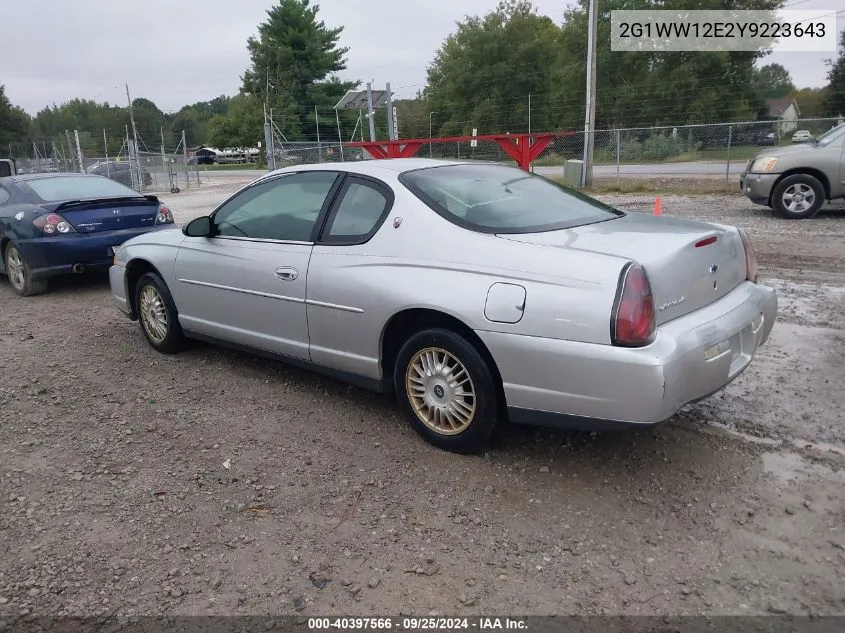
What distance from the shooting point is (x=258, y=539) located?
2.92m

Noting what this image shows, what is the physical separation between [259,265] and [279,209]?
40 centimetres

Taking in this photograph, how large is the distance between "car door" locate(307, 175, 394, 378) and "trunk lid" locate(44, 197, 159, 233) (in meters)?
4.61

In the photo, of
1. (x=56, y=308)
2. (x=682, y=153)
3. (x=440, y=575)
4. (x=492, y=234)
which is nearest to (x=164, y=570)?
(x=440, y=575)

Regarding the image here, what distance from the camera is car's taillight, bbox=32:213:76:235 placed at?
24.1ft

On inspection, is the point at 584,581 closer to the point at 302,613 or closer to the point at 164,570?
the point at 302,613

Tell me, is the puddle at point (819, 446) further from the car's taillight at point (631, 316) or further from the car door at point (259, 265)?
the car door at point (259, 265)

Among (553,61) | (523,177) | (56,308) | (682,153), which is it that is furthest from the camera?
(553,61)

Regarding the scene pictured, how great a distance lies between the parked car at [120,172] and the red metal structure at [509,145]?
43.0ft

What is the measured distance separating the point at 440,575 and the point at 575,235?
175 cm

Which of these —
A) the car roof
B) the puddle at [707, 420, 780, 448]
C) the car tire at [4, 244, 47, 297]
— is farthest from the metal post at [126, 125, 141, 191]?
the puddle at [707, 420, 780, 448]

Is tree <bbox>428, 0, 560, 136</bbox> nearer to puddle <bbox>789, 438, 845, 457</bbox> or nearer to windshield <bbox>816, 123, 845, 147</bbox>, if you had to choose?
windshield <bbox>816, 123, 845, 147</bbox>

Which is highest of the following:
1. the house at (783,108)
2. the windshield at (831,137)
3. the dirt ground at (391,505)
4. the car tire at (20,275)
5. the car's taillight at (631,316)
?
the house at (783,108)

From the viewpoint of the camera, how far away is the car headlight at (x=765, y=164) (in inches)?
416

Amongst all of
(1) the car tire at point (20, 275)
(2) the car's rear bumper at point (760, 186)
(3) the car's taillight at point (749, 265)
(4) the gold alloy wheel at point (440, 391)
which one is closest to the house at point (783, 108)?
(2) the car's rear bumper at point (760, 186)
